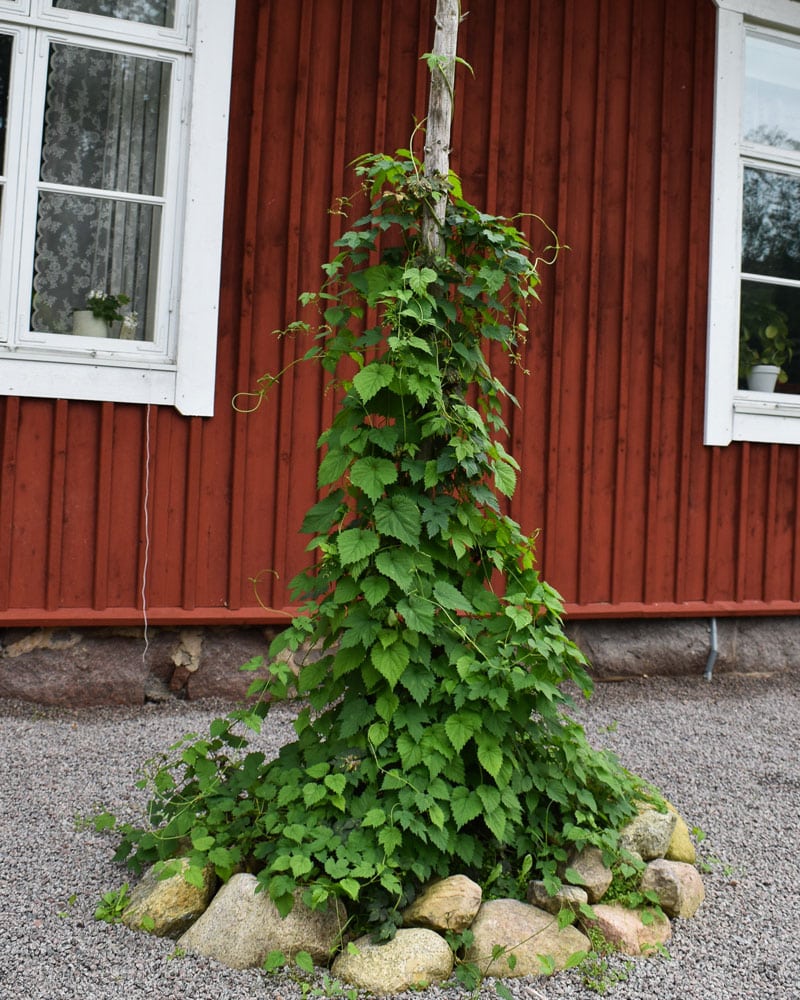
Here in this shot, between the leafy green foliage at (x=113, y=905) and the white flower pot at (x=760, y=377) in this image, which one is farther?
the white flower pot at (x=760, y=377)

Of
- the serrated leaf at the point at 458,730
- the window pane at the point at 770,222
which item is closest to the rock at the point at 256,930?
the serrated leaf at the point at 458,730

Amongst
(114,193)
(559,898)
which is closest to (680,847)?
(559,898)

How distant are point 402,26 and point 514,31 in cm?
62

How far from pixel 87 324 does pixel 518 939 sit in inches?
121

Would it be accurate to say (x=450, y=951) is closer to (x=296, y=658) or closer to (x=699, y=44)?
(x=296, y=658)

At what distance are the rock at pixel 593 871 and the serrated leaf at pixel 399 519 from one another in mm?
913

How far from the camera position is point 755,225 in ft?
17.7

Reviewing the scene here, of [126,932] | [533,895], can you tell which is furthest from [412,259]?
[126,932]

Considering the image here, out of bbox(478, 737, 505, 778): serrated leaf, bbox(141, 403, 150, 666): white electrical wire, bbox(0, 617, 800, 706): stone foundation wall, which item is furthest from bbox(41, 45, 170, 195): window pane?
bbox(478, 737, 505, 778): serrated leaf

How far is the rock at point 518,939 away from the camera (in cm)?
217

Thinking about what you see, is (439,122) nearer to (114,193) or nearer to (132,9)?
(114,193)

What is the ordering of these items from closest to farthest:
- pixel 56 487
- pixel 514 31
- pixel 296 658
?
pixel 56 487 < pixel 296 658 < pixel 514 31

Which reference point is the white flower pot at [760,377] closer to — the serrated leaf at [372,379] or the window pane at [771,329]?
the window pane at [771,329]

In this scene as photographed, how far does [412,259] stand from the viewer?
2.47 m
